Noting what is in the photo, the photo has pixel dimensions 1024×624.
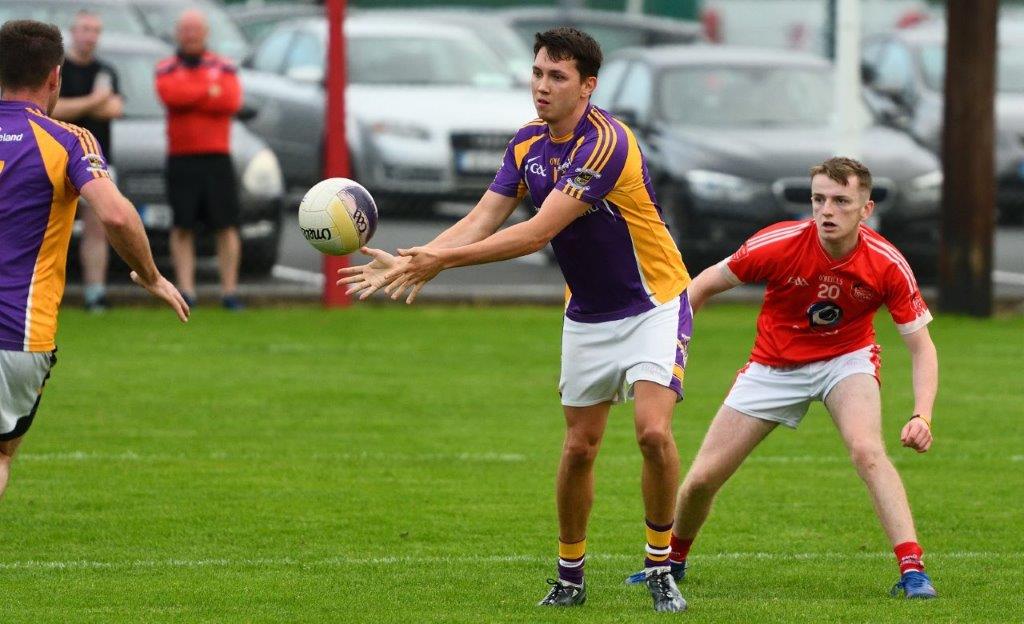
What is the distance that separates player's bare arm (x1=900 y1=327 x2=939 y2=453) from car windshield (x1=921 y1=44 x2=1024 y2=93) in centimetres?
1382

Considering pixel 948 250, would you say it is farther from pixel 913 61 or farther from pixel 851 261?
pixel 851 261

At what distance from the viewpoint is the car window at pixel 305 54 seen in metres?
19.0

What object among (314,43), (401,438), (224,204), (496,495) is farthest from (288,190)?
(496,495)

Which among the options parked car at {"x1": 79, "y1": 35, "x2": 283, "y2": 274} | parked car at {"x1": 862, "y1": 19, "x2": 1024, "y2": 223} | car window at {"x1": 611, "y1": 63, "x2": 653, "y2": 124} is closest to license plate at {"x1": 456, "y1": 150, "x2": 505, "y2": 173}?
car window at {"x1": 611, "y1": 63, "x2": 653, "y2": 124}

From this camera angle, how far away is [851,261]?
273 inches

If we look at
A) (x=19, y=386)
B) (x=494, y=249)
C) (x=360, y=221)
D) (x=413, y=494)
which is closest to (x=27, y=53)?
(x=19, y=386)

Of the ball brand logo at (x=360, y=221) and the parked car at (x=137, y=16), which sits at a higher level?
the ball brand logo at (x=360, y=221)

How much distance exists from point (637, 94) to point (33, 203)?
1090 cm

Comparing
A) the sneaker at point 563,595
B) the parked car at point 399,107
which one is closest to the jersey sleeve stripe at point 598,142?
the sneaker at point 563,595

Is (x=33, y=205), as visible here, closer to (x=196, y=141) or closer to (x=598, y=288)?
(x=598, y=288)

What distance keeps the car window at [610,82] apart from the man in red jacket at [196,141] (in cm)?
410

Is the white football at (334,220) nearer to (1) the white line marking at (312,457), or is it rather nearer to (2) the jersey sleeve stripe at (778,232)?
(2) the jersey sleeve stripe at (778,232)

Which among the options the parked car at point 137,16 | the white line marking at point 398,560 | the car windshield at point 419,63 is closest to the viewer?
the white line marking at point 398,560

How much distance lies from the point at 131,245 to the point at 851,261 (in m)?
Answer: 2.54
